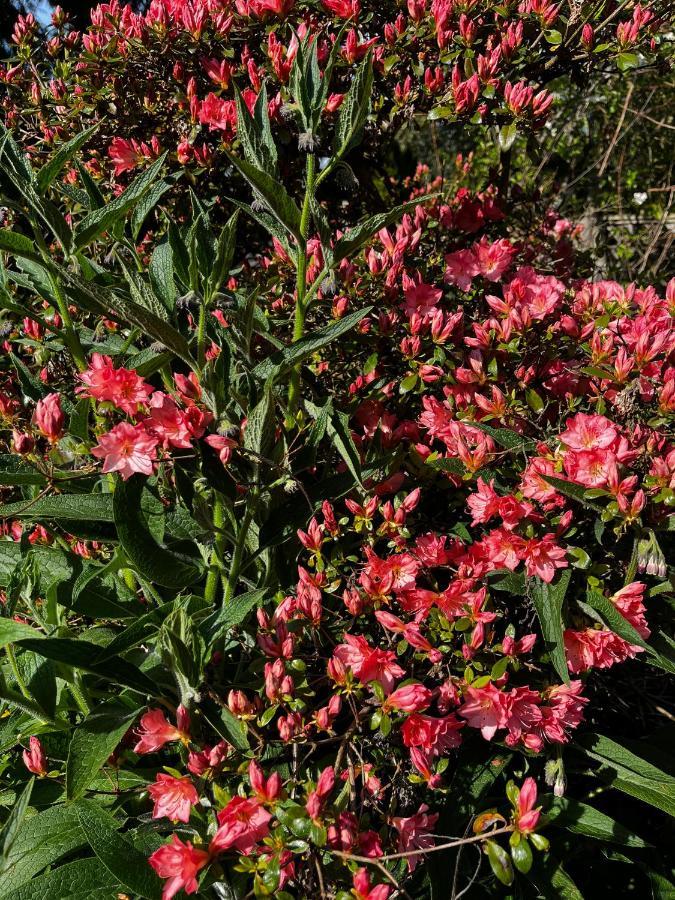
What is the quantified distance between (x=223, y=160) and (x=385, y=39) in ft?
1.89

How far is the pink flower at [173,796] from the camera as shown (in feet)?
3.75

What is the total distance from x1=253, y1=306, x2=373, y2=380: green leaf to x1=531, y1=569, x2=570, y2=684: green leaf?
604 mm

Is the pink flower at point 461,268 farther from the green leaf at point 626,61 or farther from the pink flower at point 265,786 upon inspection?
the pink flower at point 265,786

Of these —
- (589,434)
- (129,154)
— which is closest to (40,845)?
(589,434)

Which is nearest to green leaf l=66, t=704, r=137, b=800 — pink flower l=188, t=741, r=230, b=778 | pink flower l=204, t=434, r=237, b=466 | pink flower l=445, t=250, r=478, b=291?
pink flower l=188, t=741, r=230, b=778

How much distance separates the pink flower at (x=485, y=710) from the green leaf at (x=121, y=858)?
581mm

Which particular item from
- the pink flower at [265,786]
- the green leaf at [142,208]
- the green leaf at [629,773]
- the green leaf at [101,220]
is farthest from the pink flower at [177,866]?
the green leaf at [142,208]

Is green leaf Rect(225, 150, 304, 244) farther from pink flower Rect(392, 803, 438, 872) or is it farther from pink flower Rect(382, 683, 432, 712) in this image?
pink flower Rect(392, 803, 438, 872)

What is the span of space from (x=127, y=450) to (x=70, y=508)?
24 centimetres

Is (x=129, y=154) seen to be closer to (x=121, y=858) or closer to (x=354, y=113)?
(x=354, y=113)

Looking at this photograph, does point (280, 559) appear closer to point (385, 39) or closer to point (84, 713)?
point (84, 713)

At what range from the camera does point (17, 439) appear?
1292 millimetres

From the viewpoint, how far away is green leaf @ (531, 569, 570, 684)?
1.29 meters

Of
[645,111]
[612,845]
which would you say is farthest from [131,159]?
[645,111]
